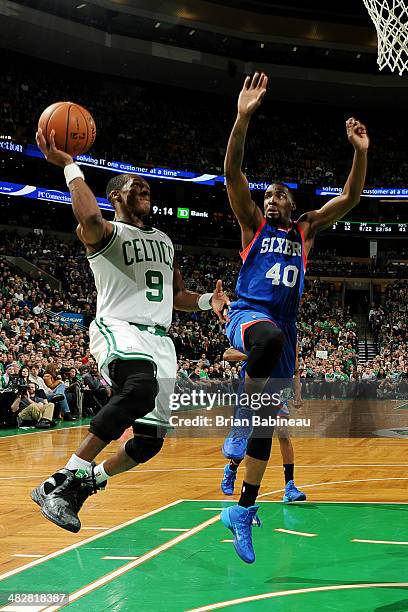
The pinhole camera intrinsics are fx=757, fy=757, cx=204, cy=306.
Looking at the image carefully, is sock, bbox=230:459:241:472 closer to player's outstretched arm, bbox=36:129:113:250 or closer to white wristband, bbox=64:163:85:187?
player's outstretched arm, bbox=36:129:113:250

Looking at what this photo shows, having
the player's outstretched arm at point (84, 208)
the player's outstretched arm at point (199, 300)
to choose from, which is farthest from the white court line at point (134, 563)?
the player's outstretched arm at point (84, 208)

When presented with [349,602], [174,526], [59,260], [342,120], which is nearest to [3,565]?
[174,526]

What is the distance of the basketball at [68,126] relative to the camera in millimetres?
4668

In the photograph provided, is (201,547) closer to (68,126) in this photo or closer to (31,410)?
(68,126)

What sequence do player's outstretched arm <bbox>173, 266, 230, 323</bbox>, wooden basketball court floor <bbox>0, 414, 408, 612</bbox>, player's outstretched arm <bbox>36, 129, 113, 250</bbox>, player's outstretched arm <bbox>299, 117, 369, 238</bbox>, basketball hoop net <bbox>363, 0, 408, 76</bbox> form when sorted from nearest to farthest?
wooden basketball court floor <bbox>0, 414, 408, 612</bbox> → player's outstretched arm <bbox>36, 129, 113, 250</bbox> → player's outstretched arm <bbox>173, 266, 230, 323</bbox> → player's outstretched arm <bbox>299, 117, 369, 238</bbox> → basketball hoop net <bbox>363, 0, 408, 76</bbox>

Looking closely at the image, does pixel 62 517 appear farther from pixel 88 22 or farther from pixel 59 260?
pixel 88 22

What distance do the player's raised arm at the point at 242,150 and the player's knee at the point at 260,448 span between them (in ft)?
4.56

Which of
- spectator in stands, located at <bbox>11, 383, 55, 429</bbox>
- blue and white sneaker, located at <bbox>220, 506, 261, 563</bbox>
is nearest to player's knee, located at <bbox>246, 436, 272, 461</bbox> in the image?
blue and white sneaker, located at <bbox>220, 506, 261, 563</bbox>

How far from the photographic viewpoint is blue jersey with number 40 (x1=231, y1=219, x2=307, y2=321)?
15.9 ft

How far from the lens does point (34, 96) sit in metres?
29.5

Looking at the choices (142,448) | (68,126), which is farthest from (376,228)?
(142,448)

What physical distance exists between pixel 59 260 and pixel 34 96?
7.33 meters

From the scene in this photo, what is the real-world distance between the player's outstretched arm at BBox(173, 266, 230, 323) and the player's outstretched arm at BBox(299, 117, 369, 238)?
0.78 meters

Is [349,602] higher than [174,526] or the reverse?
higher
